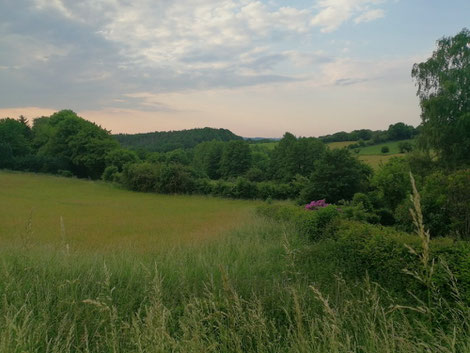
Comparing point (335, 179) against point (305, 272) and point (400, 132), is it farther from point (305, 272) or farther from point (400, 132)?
point (400, 132)

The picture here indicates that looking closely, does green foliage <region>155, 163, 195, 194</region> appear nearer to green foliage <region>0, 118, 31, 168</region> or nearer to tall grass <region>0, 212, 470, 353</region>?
green foliage <region>0, 118, 31, 168</region>

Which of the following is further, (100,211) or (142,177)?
(142,177)

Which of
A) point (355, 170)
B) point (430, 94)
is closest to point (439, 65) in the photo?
point (430, 94)

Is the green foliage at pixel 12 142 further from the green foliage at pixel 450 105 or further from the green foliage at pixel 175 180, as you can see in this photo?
the green foliage at pixel 450 105

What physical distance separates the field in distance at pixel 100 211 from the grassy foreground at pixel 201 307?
3018 millimetres

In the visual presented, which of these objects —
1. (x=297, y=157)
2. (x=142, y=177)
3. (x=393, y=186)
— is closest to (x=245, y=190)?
(x=142, y=177)

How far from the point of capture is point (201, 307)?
→ 10.3 ft

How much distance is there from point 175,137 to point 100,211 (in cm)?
10112

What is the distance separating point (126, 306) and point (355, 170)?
18484 millimetres

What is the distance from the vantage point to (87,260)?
6.01 meters

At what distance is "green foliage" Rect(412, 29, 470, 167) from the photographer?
920 inches

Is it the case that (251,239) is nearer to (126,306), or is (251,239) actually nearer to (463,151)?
(126,306)

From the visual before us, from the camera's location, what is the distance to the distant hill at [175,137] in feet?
379

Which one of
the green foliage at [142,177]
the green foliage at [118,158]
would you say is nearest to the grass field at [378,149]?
the green foliage at [142,177]
